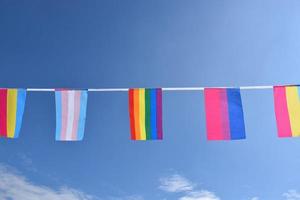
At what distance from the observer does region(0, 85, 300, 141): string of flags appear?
6.38 meters

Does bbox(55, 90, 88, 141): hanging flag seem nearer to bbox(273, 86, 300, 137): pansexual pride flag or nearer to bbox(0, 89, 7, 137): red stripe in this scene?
bbox(0, 89, 7, 137): red stripe

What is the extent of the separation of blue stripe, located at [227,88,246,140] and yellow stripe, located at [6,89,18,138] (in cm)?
376

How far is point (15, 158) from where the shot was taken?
12.8 metres

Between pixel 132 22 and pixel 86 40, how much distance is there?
132 centimetres

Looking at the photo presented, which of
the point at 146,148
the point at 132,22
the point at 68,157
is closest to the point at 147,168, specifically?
the point at 146,148

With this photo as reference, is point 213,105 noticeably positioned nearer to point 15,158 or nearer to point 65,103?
point 65,103

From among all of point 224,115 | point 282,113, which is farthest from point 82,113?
point 282,113

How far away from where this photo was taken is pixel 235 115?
6.46m

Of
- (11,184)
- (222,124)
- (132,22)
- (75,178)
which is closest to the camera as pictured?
(222,124)

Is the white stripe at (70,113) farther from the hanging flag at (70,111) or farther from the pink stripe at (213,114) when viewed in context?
the pink stripe at (213,114)

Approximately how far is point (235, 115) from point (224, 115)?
7.3 inches

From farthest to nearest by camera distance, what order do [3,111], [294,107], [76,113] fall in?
[3,111] → [76,113] → [294,107]

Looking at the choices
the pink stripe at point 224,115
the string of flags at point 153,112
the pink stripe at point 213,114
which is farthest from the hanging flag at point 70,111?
the pink stripe at point 224,115

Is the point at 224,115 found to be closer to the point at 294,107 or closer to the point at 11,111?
the point at 294,107
